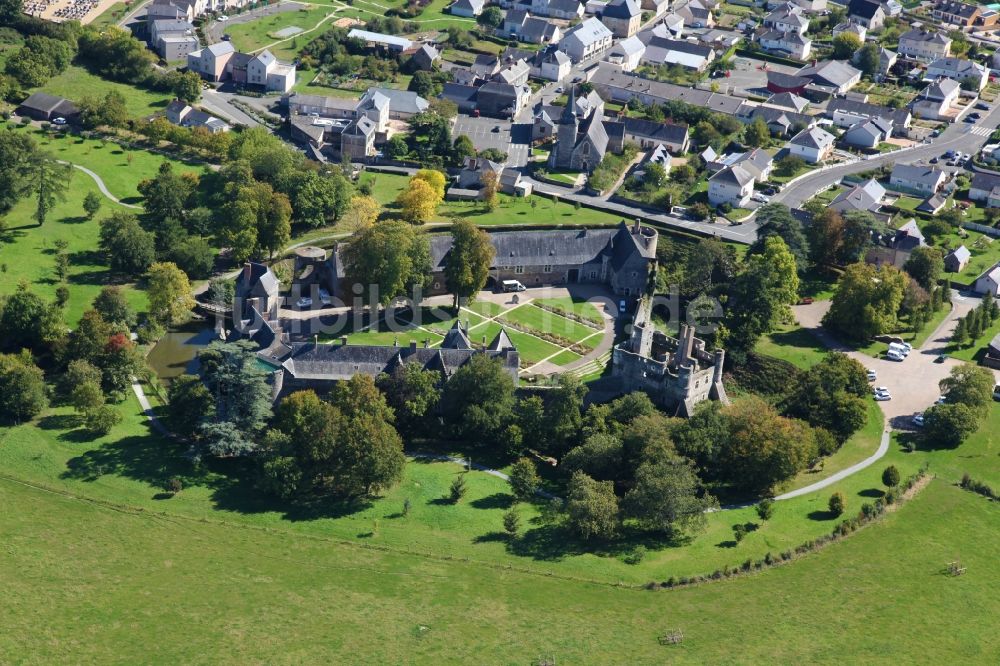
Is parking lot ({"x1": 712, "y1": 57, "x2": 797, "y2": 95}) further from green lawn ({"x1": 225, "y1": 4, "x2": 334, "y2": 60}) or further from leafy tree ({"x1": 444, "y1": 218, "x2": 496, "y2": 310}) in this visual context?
leafy tree ({"x1": 444, "y1": 218, "x2": 496, "y2": 310})

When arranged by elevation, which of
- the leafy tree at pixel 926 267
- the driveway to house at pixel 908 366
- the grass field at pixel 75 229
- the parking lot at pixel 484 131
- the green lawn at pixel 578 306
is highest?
the leafy tree at pixel 926 267

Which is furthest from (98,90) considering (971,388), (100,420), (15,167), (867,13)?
(867,13)

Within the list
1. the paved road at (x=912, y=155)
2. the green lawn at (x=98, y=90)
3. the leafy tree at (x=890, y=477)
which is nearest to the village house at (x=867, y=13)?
the paved road at (x=912, y=155)

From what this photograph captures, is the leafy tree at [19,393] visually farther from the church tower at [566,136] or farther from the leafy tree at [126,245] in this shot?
the church tower at [566,136]

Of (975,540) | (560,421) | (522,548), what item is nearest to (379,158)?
(560,421)

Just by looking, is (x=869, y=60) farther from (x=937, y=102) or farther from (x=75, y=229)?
(x=75, y=229)

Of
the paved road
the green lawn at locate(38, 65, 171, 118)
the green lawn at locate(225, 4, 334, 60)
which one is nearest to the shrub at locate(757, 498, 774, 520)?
the paved road

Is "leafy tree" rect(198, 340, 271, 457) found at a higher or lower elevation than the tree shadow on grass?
higher
